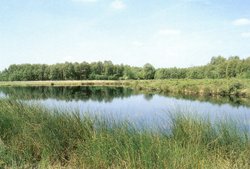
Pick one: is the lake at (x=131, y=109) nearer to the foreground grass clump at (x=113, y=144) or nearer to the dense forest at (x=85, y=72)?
the foreground grass clump at (x=113, y=144)

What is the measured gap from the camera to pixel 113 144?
4.75 metres

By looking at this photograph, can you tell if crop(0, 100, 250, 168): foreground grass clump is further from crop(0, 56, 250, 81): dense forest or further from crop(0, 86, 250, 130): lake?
crop(0, 56, 250, 81): dense forest

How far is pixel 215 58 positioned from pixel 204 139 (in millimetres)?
82530

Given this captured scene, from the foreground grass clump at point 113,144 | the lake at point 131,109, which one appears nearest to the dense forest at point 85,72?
the lake at point 131,109

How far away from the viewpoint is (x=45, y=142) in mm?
5320

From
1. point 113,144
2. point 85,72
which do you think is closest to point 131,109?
point 113,144

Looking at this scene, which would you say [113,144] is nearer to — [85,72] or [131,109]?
[131,109]

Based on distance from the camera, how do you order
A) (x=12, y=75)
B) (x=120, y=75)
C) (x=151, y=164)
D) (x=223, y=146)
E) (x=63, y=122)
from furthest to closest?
(x=120, y=75) < (x=12, y=75) < (x=63, y=122) < (x=223, y=146) < (x=151, y=164)

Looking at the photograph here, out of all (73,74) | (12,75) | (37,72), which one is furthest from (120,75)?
(12,75)

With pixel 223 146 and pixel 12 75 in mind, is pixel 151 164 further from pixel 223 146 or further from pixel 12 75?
pixel 12 75

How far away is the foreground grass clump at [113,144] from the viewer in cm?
416

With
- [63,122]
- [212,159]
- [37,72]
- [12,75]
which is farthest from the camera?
[37,72]

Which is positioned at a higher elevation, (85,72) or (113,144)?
(85,72)

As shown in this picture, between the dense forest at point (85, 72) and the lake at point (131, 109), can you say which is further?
the dense forest at point (85, 72)
